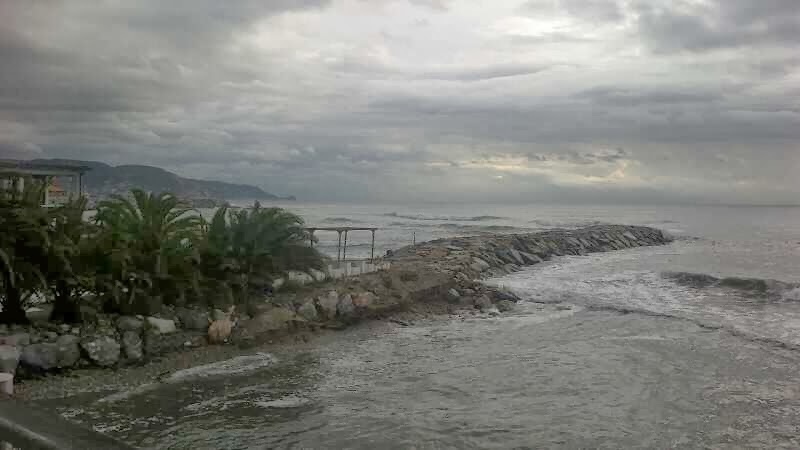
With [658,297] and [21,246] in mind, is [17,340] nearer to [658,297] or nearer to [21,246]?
[21,246]

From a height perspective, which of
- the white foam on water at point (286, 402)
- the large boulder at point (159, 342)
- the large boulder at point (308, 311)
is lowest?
the white foam on water at point (286, 402)

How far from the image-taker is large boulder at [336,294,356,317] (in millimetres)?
13648

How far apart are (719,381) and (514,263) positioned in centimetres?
1577

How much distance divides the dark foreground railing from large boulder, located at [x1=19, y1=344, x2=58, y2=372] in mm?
5740

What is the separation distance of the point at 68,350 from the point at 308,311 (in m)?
4.89

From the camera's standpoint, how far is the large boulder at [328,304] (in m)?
13.4

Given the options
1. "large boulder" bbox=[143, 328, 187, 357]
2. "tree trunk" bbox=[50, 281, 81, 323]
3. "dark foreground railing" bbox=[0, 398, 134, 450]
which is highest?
"dark foreground railing" bbox=[0, 398, 134, 450]

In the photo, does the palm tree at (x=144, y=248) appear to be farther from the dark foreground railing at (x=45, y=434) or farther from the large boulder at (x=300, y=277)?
the dark foreground railing at (x=45, y=434)

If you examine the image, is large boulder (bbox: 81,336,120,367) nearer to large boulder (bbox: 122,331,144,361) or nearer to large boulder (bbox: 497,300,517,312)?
large boulder (bbox: 122,331,144,361)

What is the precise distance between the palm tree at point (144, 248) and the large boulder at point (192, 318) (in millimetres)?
297

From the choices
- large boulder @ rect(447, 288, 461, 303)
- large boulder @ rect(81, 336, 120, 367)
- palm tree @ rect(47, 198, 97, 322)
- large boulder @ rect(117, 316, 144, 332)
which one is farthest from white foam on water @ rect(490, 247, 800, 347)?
palm tree @ rect(47, 198, 97, 322)

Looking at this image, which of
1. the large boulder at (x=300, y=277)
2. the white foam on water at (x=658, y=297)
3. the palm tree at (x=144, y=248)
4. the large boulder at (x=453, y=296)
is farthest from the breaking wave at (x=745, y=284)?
the palm tree at (x=144, y=248)

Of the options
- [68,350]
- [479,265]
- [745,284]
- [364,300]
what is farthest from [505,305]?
[68,350]

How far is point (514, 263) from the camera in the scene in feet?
84.9
